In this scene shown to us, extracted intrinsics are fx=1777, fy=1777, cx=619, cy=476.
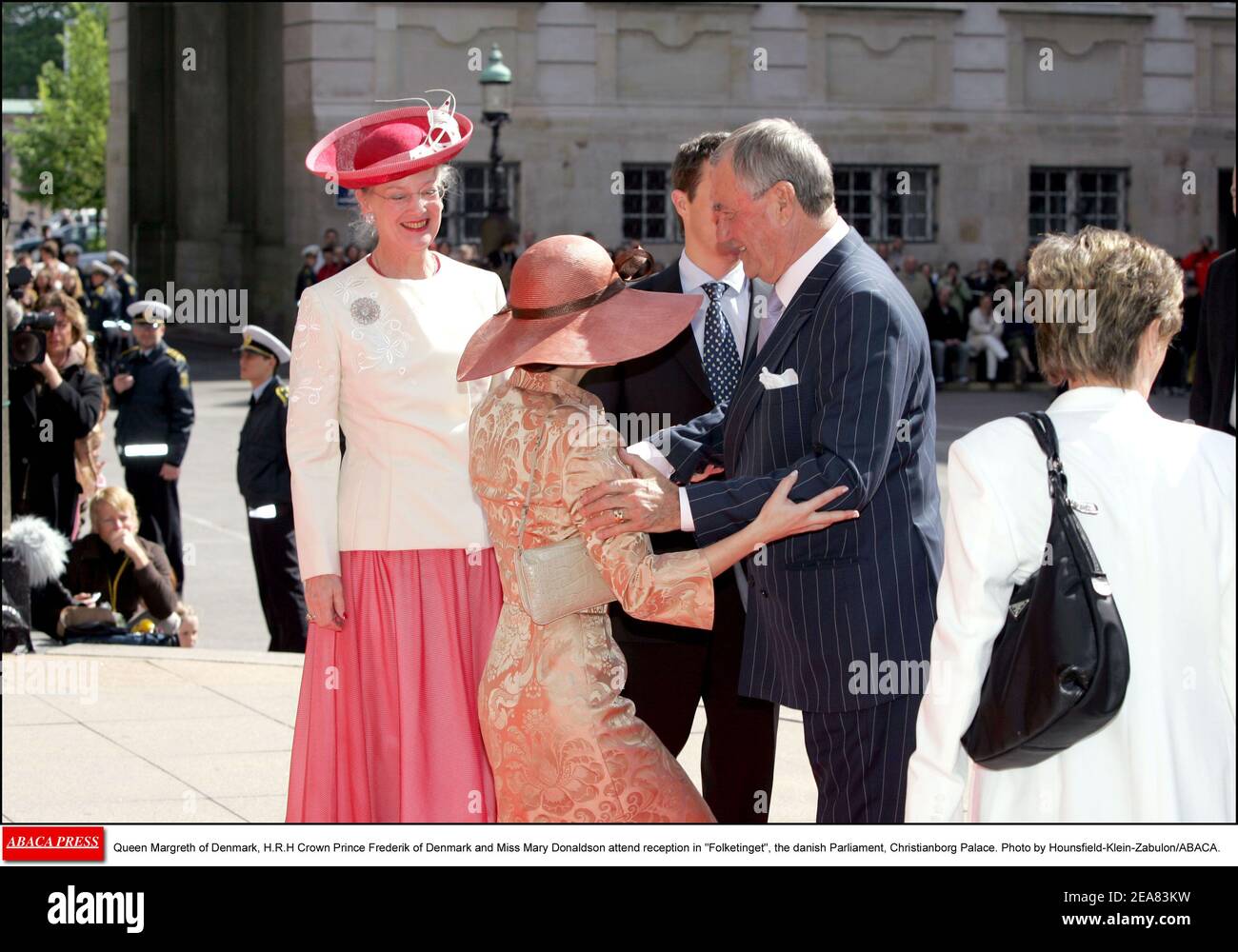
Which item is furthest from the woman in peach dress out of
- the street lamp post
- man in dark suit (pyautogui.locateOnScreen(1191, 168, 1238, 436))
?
the street lamp post

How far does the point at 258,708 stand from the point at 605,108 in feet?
67.2

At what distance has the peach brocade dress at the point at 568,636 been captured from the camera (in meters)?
3.68

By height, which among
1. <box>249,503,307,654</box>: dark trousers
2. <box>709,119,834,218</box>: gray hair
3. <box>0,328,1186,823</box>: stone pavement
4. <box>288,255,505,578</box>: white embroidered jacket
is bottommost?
<box>0,328,1186,823</box>: stone pavement

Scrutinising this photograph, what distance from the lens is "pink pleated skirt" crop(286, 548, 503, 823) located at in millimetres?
4574

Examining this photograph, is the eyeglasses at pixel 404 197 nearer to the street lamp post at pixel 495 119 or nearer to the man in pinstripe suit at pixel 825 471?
the man in pinstripe suit at pixel 825 471

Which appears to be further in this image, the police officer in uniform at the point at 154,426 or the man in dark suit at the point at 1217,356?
the police officer in uniform at the point at 154,426

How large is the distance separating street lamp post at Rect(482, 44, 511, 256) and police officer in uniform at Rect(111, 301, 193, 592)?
38.6 feet

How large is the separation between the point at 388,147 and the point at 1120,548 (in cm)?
232

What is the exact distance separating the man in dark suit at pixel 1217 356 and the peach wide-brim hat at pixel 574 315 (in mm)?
2858

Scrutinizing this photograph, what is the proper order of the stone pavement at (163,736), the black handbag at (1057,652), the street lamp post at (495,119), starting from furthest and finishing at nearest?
1. the street lamp post at (495,119)
2. the stone pavement at (163,736)
3. the black handbag at (1057,652)

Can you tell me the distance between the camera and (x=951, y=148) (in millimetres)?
27875

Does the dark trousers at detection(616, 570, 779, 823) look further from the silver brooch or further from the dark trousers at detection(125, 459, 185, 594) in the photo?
the dark trousers at detection(125, 459, 185, 594)

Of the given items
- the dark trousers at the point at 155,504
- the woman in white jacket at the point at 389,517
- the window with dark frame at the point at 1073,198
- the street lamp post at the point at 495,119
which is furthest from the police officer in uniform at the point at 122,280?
the woman in white jacket at the point at 389,517
